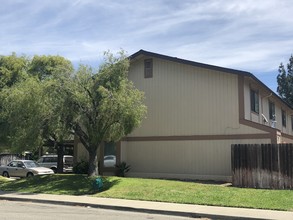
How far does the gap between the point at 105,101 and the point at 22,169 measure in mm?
14238

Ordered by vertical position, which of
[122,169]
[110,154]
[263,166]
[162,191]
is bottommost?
[162,191]

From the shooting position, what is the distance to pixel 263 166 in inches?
747

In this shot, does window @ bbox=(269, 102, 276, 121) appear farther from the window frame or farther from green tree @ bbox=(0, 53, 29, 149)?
green tree @ bbox=(0, 53, 29, 149)

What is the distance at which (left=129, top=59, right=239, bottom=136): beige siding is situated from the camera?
23.1 m

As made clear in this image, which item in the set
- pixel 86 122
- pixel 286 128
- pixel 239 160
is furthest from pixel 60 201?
pixel 286 128

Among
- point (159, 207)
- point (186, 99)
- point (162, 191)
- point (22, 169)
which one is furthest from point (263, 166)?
point (22, 169)

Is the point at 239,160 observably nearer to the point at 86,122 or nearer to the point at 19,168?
the point at 86,122

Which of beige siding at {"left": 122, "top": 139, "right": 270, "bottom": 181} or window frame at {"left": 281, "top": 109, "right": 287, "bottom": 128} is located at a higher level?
window frame at {"left": 281, "top": 109, "right": 287, "bottom": 128}

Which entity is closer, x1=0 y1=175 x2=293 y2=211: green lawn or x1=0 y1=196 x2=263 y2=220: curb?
x1=0 y1=196 x2=263 y2=220: curb

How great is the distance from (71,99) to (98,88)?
1.36 meters

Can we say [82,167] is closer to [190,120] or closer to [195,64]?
[190,120]

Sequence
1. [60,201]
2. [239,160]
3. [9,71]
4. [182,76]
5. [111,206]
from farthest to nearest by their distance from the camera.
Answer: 1. [9,71]
2. [182,76]
3. [239,160]
4. [60,201]
5. [111,206]

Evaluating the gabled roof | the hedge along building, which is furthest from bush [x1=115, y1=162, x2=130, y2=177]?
the gabled roof

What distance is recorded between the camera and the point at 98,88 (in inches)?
787
